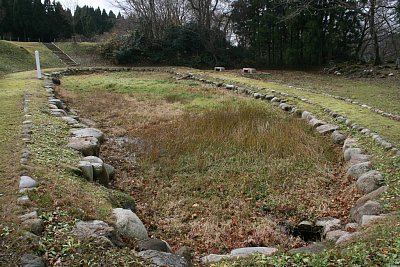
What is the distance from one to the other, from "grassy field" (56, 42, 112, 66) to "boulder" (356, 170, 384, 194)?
63.9ft

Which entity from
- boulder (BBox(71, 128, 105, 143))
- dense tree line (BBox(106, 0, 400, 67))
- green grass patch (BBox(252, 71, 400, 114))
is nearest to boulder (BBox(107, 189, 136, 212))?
boulder (BBox(71, 128, 105, 143))

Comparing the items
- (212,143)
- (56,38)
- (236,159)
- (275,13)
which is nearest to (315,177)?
(236,159)

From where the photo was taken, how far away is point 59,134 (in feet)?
18.6

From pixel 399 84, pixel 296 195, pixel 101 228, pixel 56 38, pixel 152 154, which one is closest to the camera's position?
pixel 101 228

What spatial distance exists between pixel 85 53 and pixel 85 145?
66.8 ft

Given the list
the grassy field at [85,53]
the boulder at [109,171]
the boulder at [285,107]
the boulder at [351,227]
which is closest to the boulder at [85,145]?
the boulder at [109,171]

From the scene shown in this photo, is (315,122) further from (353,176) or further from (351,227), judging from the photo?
(351,227)

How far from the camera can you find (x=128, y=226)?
10.8 feet

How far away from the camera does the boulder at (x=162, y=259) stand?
272 centimetres

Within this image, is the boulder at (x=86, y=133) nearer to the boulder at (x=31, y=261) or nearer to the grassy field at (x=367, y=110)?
the boulder at (x=31, y=261)

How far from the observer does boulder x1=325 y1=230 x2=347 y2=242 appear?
11.3 feet

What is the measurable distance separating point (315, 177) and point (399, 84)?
29.9 feet

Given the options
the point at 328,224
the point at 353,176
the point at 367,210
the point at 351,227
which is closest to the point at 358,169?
the point at 353,176

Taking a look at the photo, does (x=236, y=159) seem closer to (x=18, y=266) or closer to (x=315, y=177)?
(x=315, y=177)
